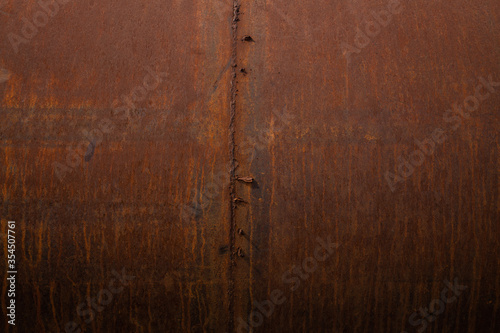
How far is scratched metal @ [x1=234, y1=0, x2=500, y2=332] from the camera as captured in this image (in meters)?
1.53

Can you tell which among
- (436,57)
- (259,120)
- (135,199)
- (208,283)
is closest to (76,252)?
(135,199)

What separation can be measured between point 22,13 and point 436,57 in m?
2.12

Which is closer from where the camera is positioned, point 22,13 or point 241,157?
point 241,157

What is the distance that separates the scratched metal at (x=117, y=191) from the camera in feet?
4.93

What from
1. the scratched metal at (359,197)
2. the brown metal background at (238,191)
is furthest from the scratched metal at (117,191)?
the scratched metal at (359,197)

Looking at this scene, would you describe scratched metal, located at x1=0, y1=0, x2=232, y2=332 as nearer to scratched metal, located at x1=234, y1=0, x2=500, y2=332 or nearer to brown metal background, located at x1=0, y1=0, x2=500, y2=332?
brown metal background, located at x1=0, y1=0, x2=500, y2=332

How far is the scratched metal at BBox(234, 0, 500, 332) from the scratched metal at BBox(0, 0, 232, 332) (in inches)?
6.8

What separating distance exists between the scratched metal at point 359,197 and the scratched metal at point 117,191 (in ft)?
0.57

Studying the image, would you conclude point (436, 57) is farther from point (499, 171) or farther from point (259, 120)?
point (259, 120)

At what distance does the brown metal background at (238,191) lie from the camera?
151 cm

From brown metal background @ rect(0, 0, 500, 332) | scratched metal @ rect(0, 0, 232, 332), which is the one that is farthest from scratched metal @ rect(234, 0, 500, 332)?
scratched metal @ rect(0, 0, 232, 332)

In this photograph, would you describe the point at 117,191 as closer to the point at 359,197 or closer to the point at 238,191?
the point at 238,191

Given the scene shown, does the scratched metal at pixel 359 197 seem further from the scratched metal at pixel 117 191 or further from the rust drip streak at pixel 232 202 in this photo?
the scratched metal at pixel 117 191

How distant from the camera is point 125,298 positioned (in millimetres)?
1534
